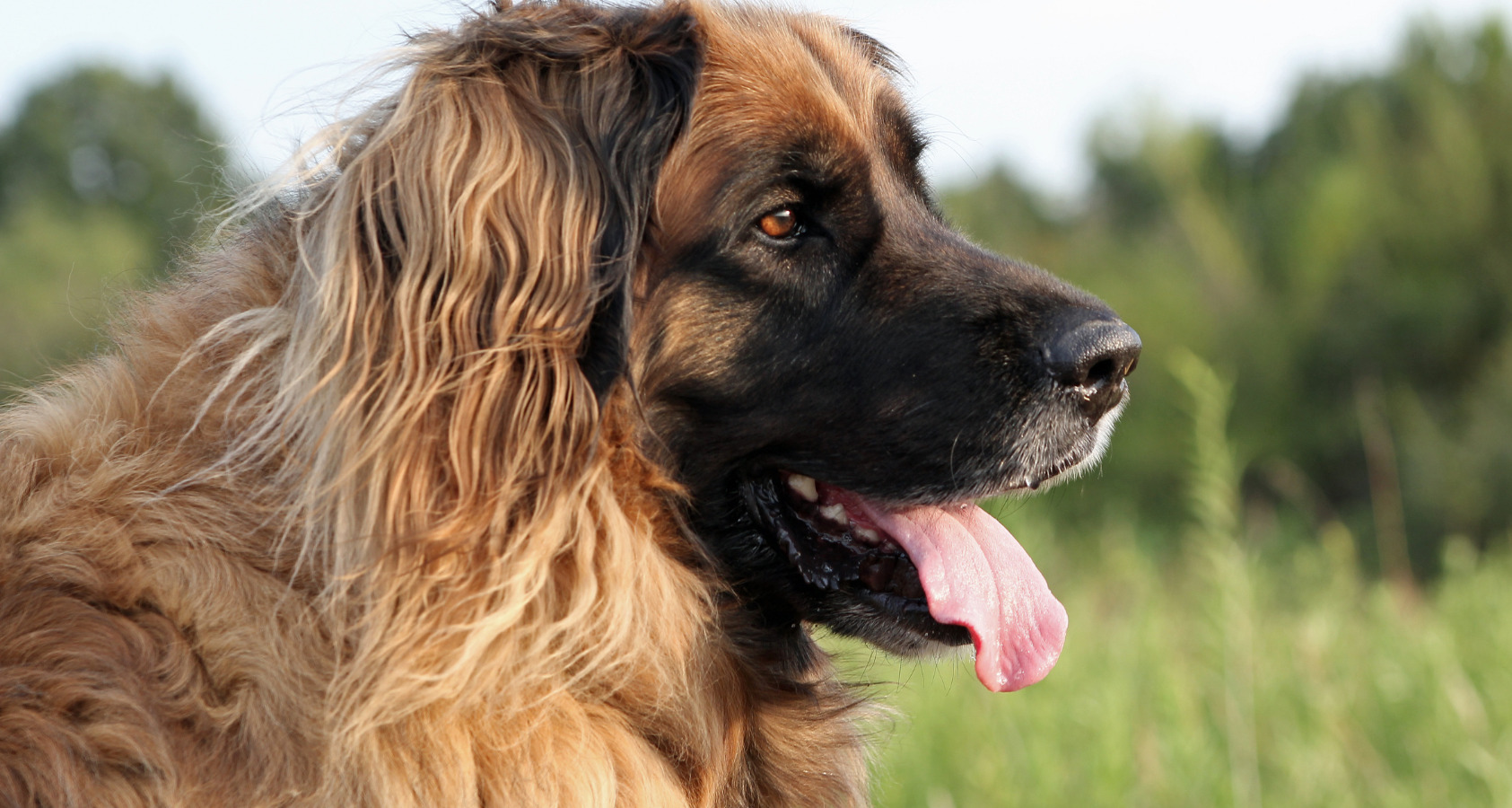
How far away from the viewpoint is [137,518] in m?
2.37

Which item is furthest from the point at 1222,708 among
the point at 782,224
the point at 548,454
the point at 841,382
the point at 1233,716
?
the point at 548,454

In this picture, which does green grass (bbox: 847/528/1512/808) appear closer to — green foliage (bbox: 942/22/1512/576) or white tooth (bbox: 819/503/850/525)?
white tooth (bbox: 819/503/850/525)

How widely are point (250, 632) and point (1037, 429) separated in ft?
5.90

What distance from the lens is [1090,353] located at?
→ 278cm

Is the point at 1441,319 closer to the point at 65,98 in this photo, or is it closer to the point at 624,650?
the point at 624,650

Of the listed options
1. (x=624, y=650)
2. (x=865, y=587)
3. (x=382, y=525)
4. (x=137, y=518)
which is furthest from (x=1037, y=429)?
(x=137, y=518)

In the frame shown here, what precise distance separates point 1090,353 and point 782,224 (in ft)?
2.64

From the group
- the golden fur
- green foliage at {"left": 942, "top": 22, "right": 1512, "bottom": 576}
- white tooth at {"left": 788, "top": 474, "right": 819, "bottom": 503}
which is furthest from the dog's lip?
green foliage at {"left": 942, "top": 22, "right": 1512, "bottom": 576}

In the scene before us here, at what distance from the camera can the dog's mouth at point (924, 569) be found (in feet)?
9.06

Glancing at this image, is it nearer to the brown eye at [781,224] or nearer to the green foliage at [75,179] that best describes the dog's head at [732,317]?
the brown eye at [781,224]

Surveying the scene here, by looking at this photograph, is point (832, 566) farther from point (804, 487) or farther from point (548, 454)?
point (548, 454)

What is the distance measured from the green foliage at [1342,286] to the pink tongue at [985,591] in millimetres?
20244

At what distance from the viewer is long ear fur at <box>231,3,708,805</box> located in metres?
2.29

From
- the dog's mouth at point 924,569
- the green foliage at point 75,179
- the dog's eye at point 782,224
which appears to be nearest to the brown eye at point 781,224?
the dog's eye at point 782,224
